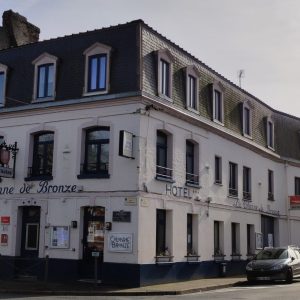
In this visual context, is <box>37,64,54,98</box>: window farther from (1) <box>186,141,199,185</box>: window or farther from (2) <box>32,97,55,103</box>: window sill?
(1) <box>186,141,199,185</box>: window

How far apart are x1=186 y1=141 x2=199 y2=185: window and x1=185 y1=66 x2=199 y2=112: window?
169 cm

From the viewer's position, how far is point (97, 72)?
835 inches

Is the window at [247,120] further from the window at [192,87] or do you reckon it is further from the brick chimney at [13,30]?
the brick chimney at [13,30]

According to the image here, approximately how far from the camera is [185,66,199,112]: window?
23.4m

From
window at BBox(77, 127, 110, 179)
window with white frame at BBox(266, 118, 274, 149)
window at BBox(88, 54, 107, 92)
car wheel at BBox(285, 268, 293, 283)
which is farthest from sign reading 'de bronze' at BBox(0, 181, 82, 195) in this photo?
window with white frame at BBox(266, 118, 274, 149)

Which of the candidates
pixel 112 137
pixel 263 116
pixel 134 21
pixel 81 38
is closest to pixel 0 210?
pixel 112 137

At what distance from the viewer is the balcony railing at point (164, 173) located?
69.1ft

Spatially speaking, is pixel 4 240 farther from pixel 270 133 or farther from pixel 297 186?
pixel 297 186

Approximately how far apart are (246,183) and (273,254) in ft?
23.0

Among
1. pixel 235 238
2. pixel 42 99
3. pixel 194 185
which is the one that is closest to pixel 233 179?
pixel 235 238

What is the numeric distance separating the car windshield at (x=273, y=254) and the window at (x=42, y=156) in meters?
9.58

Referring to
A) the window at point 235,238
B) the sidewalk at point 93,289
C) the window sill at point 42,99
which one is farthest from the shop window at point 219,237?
the window sill at point 42,99

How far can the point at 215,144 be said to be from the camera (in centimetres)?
2575

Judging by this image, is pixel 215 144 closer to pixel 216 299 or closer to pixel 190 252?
pixel 190 252
